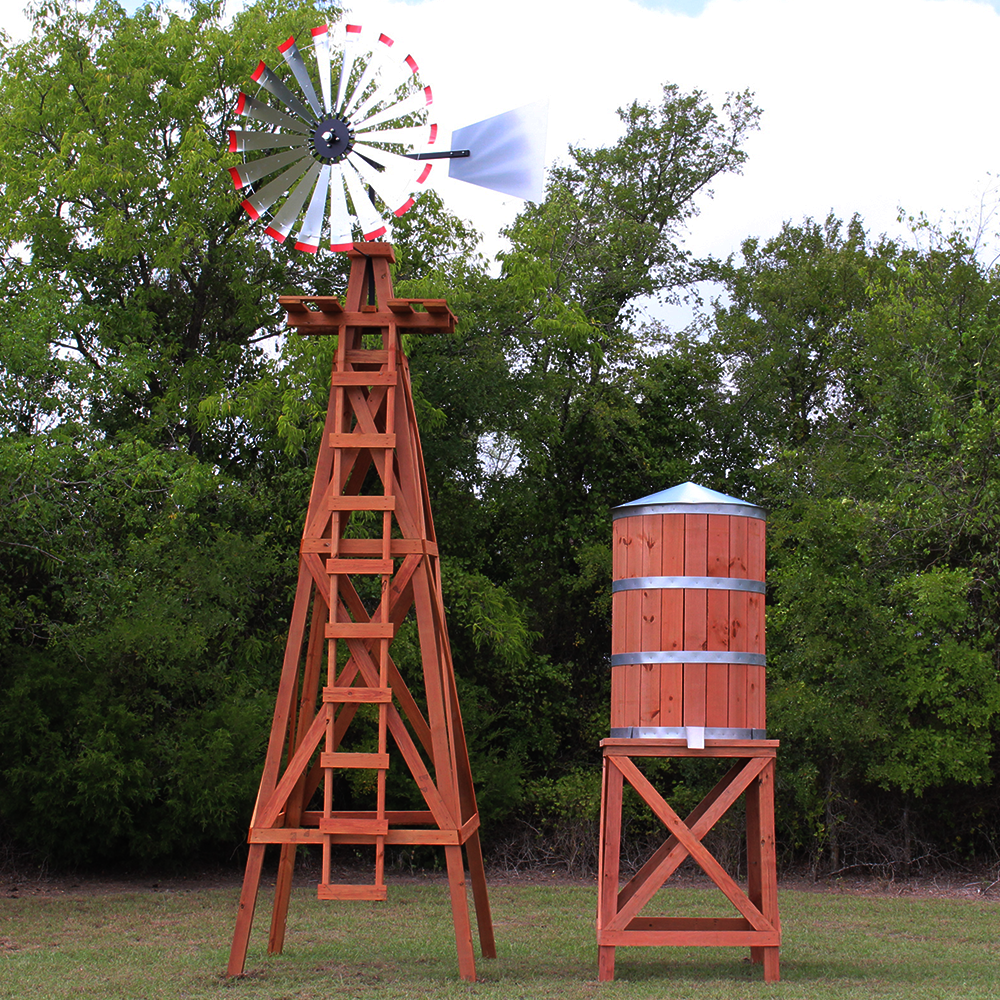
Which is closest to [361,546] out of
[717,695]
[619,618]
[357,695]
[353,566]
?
[353,566]

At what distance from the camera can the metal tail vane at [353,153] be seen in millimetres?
6754

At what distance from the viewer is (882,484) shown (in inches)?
500

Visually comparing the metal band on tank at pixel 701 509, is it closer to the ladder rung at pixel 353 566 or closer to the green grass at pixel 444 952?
the ladder rung at pixel 353 566

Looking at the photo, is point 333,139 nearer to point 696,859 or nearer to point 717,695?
point 717,695

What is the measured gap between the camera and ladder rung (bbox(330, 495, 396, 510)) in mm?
6539

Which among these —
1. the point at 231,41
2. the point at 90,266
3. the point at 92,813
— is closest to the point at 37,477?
the point at 92,813

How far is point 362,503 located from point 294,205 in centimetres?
184

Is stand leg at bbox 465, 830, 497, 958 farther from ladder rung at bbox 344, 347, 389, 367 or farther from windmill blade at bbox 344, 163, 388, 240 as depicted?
windmill blade at bbox 344, 163, 388, 240

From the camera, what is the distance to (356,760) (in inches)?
241

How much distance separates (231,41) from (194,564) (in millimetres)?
6213

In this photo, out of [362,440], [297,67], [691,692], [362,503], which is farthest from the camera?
[297,67]

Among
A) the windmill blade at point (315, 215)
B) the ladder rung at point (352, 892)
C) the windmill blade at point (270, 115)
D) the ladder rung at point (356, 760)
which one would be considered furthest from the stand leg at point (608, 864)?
the windmill blade at point (270, 115)

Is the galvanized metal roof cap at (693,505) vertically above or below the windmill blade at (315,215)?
below

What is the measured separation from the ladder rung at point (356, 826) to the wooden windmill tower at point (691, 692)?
1186mm
